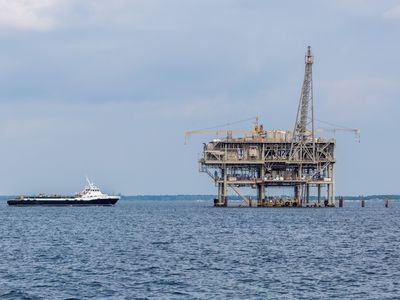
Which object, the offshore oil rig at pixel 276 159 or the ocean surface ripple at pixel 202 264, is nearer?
the ocean surface ripple at pixel 202 264

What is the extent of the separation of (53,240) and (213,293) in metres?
39.1

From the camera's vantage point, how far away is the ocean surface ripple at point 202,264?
47.7 m

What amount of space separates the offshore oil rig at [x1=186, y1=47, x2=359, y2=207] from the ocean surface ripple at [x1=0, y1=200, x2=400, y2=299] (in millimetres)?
65678

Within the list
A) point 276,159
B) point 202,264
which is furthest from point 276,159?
point 202,264

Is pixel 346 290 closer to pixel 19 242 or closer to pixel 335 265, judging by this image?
pixel 335 265

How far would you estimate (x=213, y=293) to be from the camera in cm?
4694

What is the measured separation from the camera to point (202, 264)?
59.8 meters

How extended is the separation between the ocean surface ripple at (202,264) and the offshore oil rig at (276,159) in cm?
6568

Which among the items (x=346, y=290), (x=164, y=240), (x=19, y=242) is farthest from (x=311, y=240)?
(x=346, y=290)

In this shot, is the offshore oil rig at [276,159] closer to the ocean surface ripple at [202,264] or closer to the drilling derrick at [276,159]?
the drilling derrick at [276,159]

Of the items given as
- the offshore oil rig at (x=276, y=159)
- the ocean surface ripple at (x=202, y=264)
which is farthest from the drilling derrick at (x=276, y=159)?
the ocean surface ripple at (x=202, y=264)

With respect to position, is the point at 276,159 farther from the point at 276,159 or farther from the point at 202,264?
the point at 202,264

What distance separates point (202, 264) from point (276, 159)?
333ft

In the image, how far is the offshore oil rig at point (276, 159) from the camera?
160500mm
